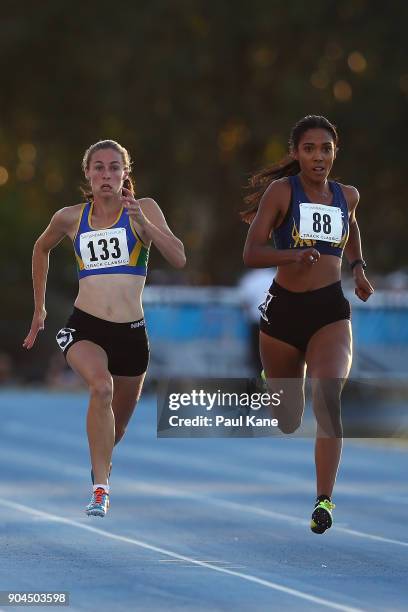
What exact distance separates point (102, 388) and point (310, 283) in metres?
1.20

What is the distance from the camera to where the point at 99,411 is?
33.4 ft

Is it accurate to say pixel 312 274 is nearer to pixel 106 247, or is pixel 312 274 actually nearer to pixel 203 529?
pixel 106 247

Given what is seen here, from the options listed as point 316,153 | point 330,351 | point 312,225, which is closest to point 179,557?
point 330,351

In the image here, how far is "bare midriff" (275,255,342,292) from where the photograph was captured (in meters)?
10.1

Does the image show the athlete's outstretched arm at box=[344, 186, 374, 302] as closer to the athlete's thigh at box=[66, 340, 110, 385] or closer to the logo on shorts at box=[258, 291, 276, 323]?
the logo on shorts at box=[258, 291, 276, 323]

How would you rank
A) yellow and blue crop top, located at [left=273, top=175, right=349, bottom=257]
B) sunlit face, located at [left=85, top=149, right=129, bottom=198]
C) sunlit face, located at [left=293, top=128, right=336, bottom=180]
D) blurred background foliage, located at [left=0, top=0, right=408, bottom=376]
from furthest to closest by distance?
blurred background foliage, located at [left=0, top=0, right=408, bottom=376], sunlit face, located at [left=85, top=149, right=129, bottom=198], sunlit face, located at [left=293, top=128, right=336, bottom=180], yellow and blue crop top, located at [left=273, top=175, right=349, bottom=257]

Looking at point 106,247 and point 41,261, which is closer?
point 106,247

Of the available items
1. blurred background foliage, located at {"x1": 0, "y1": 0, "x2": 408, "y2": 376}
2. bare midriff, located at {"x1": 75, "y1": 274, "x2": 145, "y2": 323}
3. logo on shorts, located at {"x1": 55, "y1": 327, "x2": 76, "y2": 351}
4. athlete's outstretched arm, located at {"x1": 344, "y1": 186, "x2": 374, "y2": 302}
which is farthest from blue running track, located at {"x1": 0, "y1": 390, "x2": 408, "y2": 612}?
blurred background foliage, located at {"x1": 0, "y1": 0, "x2": 408, "y2": 376}

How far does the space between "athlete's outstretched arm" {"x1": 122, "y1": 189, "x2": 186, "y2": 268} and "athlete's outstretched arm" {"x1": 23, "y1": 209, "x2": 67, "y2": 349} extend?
1.27 ft

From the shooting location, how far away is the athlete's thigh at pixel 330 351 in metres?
10.1

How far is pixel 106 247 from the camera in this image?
10156 mm

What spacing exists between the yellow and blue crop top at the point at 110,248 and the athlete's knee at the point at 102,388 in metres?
0.56

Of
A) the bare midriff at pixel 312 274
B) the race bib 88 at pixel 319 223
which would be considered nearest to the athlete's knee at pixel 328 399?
the bare midriff at pixel 312 274

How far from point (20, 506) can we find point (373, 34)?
28034 millimetres
